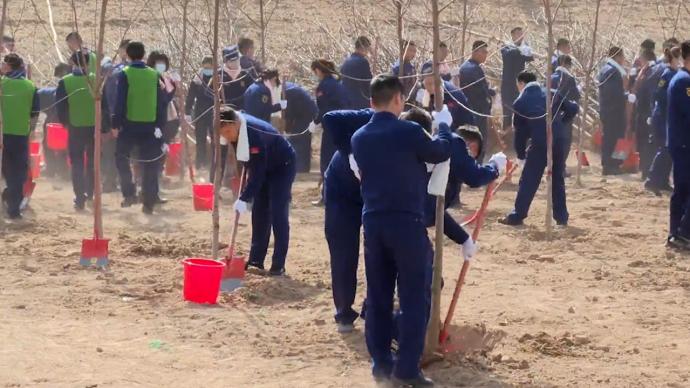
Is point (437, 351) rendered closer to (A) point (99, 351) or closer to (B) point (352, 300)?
(B) point (352, 300)

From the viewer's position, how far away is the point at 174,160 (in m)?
16.5

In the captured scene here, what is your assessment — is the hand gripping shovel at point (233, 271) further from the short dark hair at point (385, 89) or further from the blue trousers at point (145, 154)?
the blue trousers at point (145, 154)

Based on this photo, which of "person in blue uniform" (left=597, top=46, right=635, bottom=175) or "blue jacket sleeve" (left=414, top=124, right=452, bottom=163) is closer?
"blue jacket sleeve" (left=414, top=124, right=452, bottom=163)

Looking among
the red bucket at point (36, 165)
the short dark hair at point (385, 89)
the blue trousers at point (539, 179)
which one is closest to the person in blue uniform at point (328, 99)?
the blue trousers at point (539, 179)

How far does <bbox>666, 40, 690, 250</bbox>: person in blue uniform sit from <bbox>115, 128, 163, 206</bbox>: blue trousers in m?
5.33

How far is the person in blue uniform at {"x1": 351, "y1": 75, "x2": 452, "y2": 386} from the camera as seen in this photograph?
258 inches

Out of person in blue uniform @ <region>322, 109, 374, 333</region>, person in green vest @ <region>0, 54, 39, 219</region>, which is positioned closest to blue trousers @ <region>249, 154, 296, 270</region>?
person in blue uniform @ <region>322, 109, 374, 333</region>

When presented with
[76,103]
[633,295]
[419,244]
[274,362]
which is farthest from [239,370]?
[76,103]

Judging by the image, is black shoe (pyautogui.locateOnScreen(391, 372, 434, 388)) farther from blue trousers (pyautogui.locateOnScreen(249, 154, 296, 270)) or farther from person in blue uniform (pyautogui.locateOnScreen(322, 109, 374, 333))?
blue trousers (pyautogui.locateOnScreen(249, 154, 296, 270))

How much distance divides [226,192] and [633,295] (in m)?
6.88

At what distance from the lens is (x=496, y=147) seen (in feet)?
61.0

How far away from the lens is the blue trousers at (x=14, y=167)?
12828 mm

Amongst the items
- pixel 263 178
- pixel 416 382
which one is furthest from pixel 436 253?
pixel 263 178

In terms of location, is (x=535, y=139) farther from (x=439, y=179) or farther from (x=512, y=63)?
(x=512, y=63)
